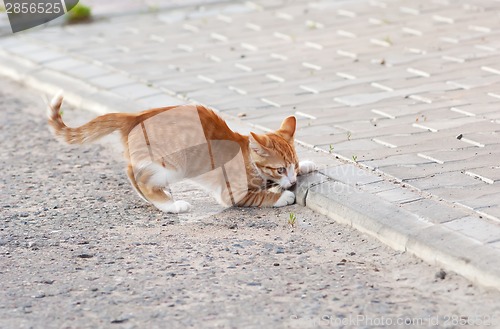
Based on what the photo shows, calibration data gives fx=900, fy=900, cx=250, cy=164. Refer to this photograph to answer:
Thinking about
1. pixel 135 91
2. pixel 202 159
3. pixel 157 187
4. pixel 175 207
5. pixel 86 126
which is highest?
pixel 86 126

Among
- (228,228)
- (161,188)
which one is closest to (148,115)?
(161,188)

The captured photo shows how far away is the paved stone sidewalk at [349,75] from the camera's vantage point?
16.7ft

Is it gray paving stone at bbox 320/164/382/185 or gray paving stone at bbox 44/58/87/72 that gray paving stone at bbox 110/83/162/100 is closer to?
gray paving stone at bbox 44/58/87/72

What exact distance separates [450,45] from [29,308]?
204 inches

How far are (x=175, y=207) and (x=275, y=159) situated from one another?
0.63 m

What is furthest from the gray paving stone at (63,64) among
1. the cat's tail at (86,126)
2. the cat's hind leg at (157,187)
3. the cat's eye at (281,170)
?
the cat's eye at (281,170)

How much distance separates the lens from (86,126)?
532 centimetres

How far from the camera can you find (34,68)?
27.6 feet

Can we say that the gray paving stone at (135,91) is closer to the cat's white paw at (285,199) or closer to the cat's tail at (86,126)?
the cat's tail at (86,126)

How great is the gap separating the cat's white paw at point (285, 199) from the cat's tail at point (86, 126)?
1.00 m

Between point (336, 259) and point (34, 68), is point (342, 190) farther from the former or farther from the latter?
point (34, 68)

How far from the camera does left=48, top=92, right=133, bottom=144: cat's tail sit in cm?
527

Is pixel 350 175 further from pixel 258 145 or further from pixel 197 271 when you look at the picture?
pixel 197 271

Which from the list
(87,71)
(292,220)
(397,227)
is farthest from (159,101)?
(397,227)
